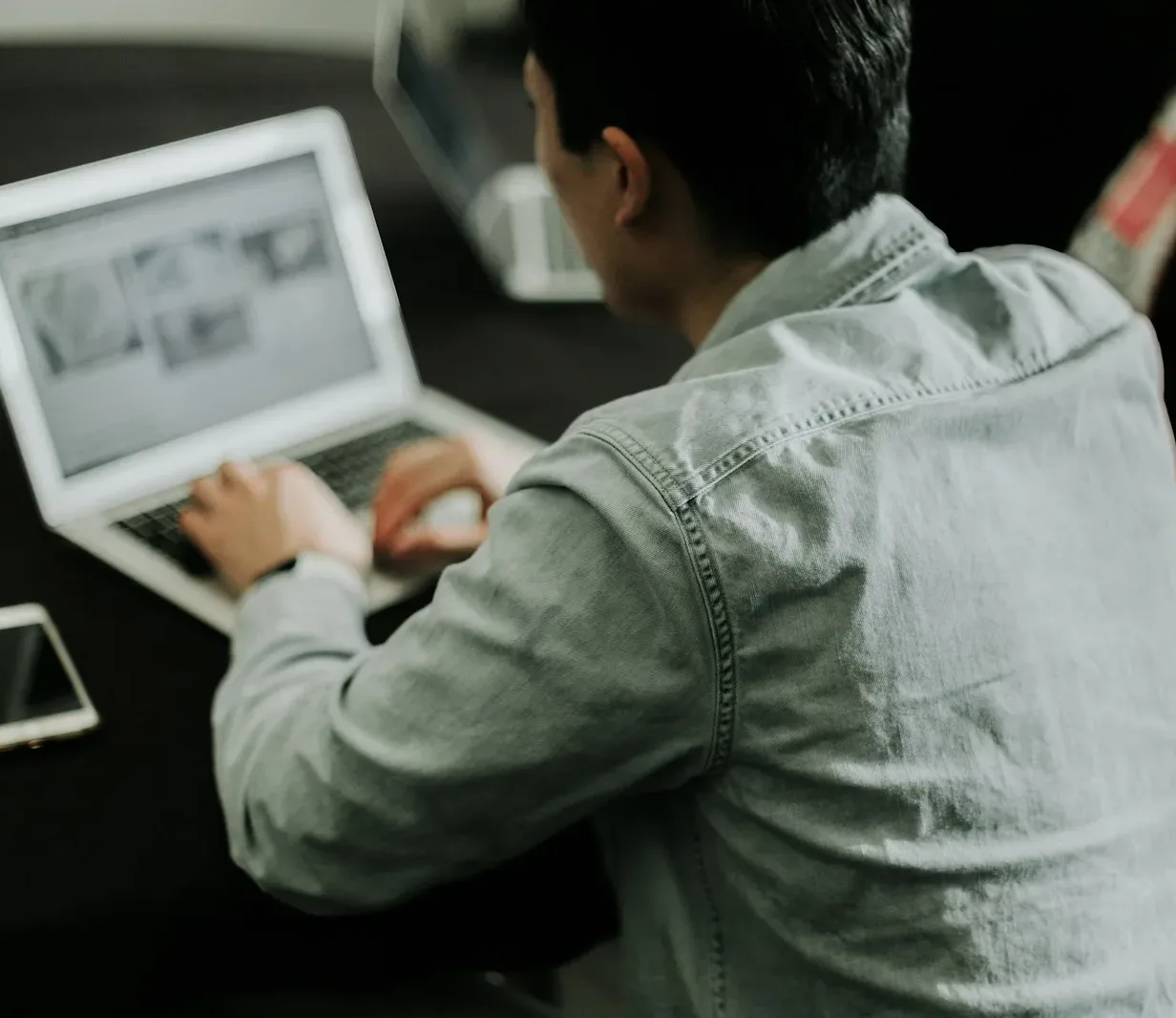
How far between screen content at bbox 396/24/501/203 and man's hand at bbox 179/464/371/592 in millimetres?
609

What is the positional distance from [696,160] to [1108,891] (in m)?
0.47

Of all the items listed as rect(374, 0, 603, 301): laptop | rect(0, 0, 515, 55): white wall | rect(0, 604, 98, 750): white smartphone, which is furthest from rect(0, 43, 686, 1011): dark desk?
rect(0, 0, 515, 55): white wall

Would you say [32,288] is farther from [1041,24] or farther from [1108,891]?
[1041,24]

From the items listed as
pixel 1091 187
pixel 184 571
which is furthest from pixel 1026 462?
pixel 1091 187

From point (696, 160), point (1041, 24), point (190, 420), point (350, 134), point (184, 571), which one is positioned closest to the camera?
point (696, 160)

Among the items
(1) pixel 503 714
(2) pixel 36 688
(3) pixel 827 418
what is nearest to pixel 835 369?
(3) pixel 827 418

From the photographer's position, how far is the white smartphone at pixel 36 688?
0.80 metres

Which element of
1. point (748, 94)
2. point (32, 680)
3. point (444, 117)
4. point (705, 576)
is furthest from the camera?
point (444, 117)

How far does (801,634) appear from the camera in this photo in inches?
25.1

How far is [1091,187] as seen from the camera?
151 centimetres

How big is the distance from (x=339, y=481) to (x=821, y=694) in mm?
576

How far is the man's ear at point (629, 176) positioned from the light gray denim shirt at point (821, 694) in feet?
0.44

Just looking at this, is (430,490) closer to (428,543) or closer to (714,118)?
(428,543)

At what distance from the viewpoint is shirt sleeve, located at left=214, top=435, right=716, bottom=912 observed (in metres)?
0.63
